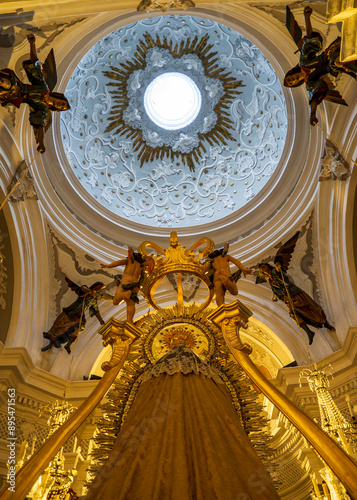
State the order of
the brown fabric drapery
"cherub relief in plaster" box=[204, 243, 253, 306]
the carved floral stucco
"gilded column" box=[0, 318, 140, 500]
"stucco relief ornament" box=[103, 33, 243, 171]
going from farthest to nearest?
1. "stucco relief ornament" box=[103, 33, 243, 171]
2. the carved floral stucco
3. "cherub relief in plaster" box=[204, 243, 253, 306]
4. "gilded column" box=[0, 318, 140, 500]
5. the brown fabric drapery

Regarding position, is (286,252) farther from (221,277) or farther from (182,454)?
(182,454)

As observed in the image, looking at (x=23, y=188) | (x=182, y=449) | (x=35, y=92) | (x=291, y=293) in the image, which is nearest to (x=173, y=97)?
(x=23, y=188)

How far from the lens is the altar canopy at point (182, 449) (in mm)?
2090

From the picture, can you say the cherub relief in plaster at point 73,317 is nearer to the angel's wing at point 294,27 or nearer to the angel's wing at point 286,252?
the angel's wing at point 286,252

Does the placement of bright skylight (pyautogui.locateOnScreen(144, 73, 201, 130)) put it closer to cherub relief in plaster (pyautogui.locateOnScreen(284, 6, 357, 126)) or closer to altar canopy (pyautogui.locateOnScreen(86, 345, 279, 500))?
cherub relief in plaster (pyautogui.locateOnScreen(284, 6, 357, 126))

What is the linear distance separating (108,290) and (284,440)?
4526 millimetres

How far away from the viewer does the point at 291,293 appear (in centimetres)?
842

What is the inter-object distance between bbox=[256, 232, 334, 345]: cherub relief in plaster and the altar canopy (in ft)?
17.2

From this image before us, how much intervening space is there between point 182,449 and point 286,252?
6.83 meters

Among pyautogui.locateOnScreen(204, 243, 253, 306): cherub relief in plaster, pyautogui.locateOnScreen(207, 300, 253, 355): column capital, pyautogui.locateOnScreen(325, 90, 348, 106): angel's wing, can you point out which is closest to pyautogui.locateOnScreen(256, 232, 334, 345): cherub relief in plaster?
pyautogui.locateOnScreen(325, 90, 348, 106): angel's wing

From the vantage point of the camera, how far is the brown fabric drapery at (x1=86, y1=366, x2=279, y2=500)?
6.84ft

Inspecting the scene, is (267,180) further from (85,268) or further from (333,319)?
(85,268)

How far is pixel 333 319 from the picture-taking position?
8.07 metres

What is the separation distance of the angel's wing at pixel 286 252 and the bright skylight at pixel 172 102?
456cm
